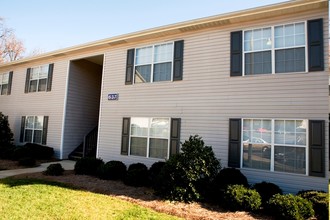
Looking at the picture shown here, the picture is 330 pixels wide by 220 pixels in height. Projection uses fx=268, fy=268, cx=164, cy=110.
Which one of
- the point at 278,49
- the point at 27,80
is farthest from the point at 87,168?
the point at 27,80

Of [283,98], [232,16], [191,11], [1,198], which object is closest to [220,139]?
[283,98]

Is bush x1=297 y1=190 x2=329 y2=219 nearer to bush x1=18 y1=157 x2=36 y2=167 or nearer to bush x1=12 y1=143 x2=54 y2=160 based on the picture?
bush x1=18 y1=157 x2=36 y2=167

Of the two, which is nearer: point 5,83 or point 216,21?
point 216,21

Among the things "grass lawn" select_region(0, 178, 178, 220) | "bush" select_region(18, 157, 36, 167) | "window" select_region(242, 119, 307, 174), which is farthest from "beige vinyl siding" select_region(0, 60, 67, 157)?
"window" select_region(242, 119, 307, 174)

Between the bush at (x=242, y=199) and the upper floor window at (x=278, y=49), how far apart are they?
3.68 m

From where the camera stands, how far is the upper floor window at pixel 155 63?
9.67 meters

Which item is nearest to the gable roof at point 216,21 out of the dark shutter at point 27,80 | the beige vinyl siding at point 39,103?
the beige vinyl siding at point 39,103

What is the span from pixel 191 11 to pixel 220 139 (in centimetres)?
526

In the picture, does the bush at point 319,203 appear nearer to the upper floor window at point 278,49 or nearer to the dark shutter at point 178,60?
the upper floor window at point 278,49

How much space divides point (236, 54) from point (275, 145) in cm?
301

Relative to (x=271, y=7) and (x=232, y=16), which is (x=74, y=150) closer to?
(x=232, y=16)

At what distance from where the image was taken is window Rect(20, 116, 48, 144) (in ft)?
45.3

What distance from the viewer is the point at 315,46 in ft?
23.9

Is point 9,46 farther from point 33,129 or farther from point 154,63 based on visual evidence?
point 154,63
